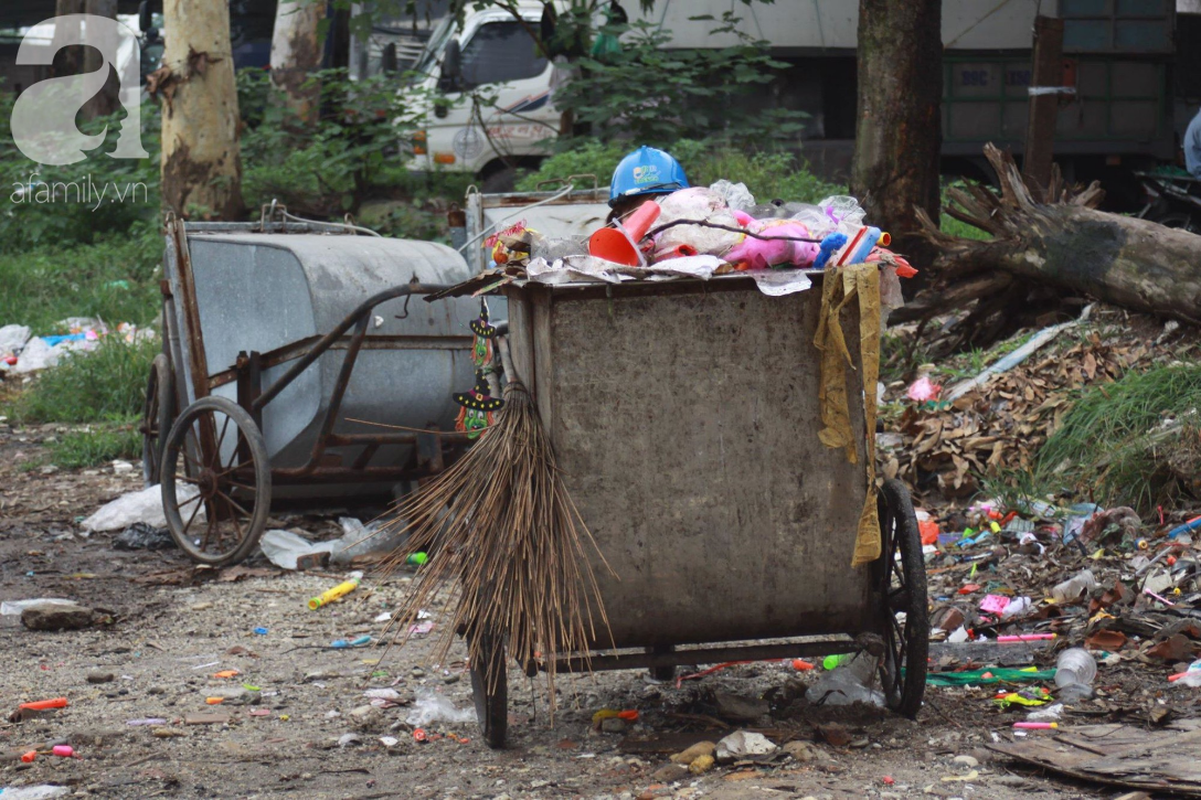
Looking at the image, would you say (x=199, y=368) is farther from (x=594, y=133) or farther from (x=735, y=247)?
(x=594, y=133)

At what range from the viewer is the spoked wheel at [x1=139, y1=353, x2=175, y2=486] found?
20.7ft

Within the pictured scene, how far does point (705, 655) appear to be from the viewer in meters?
3.10

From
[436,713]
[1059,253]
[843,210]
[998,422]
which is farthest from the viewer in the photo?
[1059,253]

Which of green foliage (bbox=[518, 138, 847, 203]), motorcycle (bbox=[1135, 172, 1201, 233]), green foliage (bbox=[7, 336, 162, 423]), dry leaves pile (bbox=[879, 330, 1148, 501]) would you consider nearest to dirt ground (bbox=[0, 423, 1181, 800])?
dry leaves pile (bbox=[879, 330, 1148, 501])

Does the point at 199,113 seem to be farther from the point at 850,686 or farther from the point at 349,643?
the point at 850,686

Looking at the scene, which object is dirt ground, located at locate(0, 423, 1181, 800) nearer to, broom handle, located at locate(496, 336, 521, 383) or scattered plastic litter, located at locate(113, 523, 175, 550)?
broom handle, located at locate(496, 336, 521, 383)

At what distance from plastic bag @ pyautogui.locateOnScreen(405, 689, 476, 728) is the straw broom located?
50 cm

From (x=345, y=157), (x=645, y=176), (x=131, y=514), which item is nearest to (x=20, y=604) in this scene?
(x=131, y=514)

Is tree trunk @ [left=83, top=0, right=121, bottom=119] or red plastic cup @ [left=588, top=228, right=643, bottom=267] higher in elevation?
tree trunk @ [left=83, top=0, right=121, bottom=119]

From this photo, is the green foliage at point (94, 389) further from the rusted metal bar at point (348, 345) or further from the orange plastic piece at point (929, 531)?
the orange plastic piece at point (929, 531)

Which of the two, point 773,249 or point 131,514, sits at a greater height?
point 773,249

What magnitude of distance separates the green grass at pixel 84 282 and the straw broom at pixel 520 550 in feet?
25.2

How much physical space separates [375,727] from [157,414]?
369 centimetres

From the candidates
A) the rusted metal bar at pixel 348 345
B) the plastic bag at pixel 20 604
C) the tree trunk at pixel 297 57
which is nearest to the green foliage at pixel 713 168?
the tree trunk at pixel 297 57
